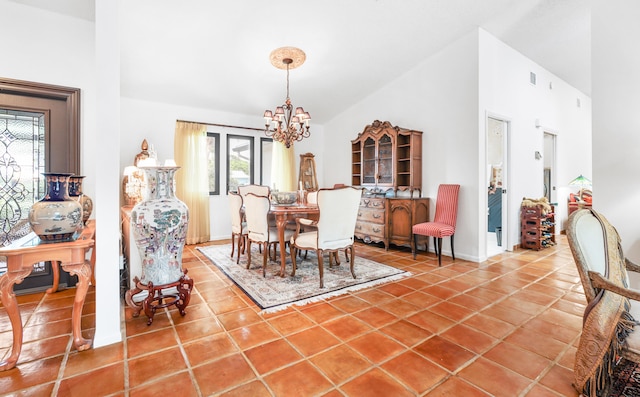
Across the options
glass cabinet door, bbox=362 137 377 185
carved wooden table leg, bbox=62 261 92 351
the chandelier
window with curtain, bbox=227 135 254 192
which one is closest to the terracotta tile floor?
carved wooden table leg, bbox=62 261 92 351

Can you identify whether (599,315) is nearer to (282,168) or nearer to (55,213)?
(55,213)

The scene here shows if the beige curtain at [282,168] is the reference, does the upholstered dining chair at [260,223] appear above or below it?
below

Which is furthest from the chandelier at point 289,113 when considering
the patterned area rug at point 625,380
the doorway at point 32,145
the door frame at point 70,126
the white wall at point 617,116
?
the patterned area rug at point 625,380

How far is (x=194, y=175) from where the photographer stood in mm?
5117

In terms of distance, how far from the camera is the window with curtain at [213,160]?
17.7 ft

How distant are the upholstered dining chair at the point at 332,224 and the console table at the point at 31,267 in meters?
1.88

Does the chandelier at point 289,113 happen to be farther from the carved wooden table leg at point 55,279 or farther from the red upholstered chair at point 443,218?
the carved wooden table leg at point 55,279

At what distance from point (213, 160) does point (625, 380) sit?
564 centimetres

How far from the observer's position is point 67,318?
2.27 meters

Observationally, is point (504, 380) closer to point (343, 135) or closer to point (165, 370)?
point (165, 370)

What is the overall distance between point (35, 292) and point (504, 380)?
158 inches

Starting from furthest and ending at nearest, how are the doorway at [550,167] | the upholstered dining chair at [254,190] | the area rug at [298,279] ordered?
1. the doorway at [550,167]
2. the upholstered dining chair at [254,190]
3. the area rug at [298,279]

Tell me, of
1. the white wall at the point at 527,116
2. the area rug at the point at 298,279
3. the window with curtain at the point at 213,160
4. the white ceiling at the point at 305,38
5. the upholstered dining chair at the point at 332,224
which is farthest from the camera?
the window with curtain at the point at 213,160

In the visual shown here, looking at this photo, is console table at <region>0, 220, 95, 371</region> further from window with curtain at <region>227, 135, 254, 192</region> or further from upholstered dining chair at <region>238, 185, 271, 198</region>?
window with curtain at <region>227, 135, 254, 192</region>
